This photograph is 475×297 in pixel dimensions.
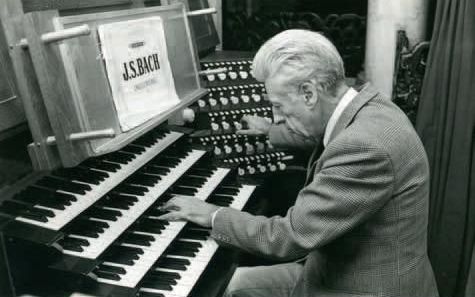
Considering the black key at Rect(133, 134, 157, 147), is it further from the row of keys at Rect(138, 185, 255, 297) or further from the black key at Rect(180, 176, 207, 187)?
the row of keys at Rect(138, 185, 255, 297)

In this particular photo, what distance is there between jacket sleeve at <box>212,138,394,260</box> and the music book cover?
2.67 feet

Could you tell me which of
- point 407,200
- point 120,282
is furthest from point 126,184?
point 407,200

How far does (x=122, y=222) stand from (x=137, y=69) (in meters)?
0.67

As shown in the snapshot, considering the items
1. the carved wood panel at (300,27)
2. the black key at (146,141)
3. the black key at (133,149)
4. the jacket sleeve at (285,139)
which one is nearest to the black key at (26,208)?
the black key at (133,149)

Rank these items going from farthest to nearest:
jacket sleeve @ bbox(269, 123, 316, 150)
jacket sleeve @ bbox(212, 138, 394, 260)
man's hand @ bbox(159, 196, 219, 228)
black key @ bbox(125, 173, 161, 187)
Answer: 1. jacket sleeve @ bbox(269, 123, 316, 150)
2. black key @ bbox(125, 173, 161, 187)
3. man's hand @ bbox(159, 196, 219, 228)
4. jacket sleeve @ bbox(212, 138, 394, 260)

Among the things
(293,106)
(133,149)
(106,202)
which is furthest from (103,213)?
(293,106)

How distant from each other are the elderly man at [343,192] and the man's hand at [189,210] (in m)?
0.08

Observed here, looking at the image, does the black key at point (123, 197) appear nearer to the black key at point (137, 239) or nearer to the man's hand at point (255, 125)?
the black key at point (137, 239)

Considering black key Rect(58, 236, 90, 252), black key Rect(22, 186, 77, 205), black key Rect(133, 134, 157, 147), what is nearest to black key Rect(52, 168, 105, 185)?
black key Rect(22, 186, 77, 205)

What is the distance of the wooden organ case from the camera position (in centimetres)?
174

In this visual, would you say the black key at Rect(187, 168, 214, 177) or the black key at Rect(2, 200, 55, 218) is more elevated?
the black key at Rect(2, 200, 55, 218)

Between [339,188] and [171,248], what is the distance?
2.66ft

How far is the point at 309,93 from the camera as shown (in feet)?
5.92

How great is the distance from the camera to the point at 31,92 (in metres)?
1.77
